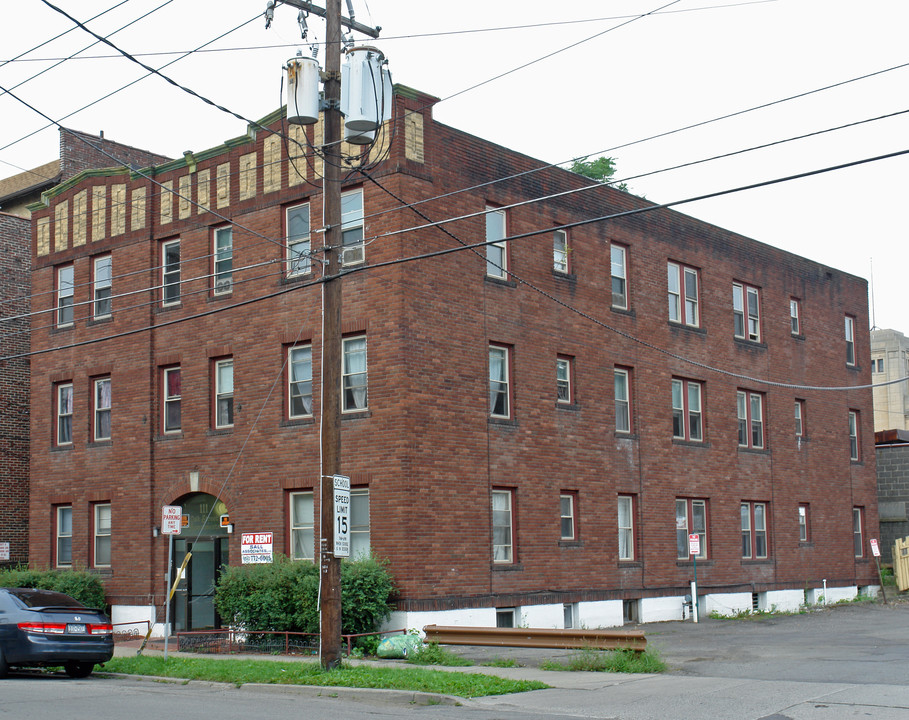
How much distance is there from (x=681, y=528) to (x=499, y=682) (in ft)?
49.1

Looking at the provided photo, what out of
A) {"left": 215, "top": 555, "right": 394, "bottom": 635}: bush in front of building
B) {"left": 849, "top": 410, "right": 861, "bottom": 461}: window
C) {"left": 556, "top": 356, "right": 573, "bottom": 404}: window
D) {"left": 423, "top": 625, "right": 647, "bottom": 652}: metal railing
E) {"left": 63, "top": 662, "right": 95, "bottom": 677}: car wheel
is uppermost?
{"left": 556, "top": 356, "right": 573, "bottom": 404}: window

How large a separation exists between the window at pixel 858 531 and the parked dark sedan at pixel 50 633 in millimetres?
25752

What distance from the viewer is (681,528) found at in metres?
29.7

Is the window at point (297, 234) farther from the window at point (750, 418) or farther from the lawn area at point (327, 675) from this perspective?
the window at point (750, 418)

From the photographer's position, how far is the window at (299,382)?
24312mm

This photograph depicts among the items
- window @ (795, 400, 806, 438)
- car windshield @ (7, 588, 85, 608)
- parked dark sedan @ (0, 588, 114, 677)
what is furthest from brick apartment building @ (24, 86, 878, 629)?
car windshield @ (7, 588, 85, 608)

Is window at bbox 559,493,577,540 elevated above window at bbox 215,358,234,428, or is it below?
below

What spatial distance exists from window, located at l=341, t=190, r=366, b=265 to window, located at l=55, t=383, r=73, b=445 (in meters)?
9.49

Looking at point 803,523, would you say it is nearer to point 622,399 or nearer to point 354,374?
point 622,399

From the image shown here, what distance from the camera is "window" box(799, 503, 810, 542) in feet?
112

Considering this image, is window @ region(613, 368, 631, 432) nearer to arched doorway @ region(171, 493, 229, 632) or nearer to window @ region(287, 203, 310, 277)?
window @ region(287, 203, 310, 277)

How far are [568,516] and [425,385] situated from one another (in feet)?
18.6

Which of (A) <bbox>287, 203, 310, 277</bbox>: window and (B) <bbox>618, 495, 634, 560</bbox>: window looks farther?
(B) <bbox>618, 495, 634, 560</bbox>: window

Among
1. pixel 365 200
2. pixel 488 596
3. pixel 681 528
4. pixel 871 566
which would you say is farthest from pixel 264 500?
pixel 871 566
